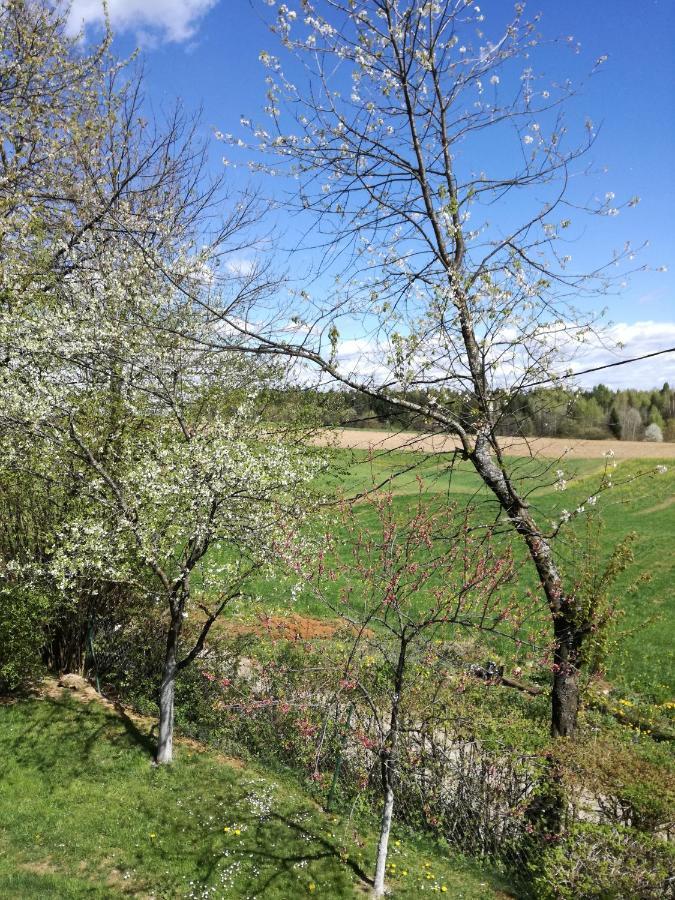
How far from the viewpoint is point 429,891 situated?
4949mm

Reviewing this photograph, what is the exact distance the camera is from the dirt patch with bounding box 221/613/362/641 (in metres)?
9.45

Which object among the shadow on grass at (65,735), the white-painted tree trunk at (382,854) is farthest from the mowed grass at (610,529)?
the shadow on grass at (65,735)

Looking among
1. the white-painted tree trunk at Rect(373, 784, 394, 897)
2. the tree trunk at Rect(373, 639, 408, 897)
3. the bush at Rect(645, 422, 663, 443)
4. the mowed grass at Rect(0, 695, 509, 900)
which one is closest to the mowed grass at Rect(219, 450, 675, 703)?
the tree trunk at Rect(373, 639, 408, 897)

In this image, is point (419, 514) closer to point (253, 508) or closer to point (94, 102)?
point (253, 508)

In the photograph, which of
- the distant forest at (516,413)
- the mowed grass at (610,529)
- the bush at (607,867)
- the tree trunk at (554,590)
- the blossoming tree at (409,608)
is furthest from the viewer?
the mowed grass at (610,529)

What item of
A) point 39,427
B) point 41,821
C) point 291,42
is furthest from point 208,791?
point 291,42

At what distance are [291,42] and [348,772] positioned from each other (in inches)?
315

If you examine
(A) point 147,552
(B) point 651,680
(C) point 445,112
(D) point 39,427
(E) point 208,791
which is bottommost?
(B) point 651,680

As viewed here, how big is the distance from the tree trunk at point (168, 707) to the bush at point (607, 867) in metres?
4.31

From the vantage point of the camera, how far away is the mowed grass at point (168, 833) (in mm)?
4824

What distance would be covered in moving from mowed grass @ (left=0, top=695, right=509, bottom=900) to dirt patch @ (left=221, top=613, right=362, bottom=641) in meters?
2.63

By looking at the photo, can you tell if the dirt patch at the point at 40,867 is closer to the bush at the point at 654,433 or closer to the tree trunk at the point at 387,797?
the tree trunk at the point at 387,797

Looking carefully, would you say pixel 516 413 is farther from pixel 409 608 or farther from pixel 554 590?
pixel 409 608

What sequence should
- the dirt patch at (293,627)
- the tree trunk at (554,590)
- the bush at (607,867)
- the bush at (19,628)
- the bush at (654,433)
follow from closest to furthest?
the bush at (607,867)
the tree trunk at (554,590)
the bush at (19,628)
the dirt patch at (293,627)
the bush at (654,433)
